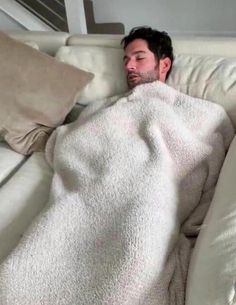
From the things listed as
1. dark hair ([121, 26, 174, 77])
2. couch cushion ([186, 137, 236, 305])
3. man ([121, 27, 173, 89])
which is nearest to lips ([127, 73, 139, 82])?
man ([121, 27, 173, 89])

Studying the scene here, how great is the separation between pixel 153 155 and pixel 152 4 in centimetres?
206

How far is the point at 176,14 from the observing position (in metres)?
3.08

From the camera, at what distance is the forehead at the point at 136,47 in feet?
5.55

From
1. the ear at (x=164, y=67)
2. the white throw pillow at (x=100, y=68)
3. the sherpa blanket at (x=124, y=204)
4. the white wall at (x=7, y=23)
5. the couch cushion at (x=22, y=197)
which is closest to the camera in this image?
the sherpa blanket at (x=124, y=204)

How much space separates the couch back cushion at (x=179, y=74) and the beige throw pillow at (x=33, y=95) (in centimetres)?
7

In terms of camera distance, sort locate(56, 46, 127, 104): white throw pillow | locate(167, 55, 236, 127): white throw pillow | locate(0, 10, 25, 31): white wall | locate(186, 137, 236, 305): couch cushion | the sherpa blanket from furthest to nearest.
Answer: locate(0, 10, 25, 31): white wall
locate(56, 46, 127, 104): white throw pillow
locate(167, 55, 236, 127): white throw pillow
the sherpa blanket
locate(186, 137, 236, 305): couch cushion

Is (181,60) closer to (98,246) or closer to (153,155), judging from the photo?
(153,155)

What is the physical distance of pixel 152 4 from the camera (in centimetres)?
310

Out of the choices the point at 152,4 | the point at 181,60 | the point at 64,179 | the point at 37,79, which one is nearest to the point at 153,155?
the point at 64,179

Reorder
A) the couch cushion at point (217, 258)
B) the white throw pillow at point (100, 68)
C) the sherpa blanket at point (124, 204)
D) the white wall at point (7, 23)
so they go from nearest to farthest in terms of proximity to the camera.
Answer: the couch cushion at point (217, 258), the sherpa blanket at point (124, 204), the white throw pillow at point (100, 68), the white wall at point (7, 23)

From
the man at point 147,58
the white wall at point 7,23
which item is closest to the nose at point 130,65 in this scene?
the man at point 147,58

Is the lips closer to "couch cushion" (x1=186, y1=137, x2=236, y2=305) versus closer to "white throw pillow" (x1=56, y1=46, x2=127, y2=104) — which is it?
"white throw pillow" (x1=56, y1=46, x2=127, y2=104)

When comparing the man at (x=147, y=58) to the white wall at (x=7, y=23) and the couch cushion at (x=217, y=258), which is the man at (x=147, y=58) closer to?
the couch cushion at (x=217, y=258)

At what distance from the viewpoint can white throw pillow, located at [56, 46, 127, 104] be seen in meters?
1.80
